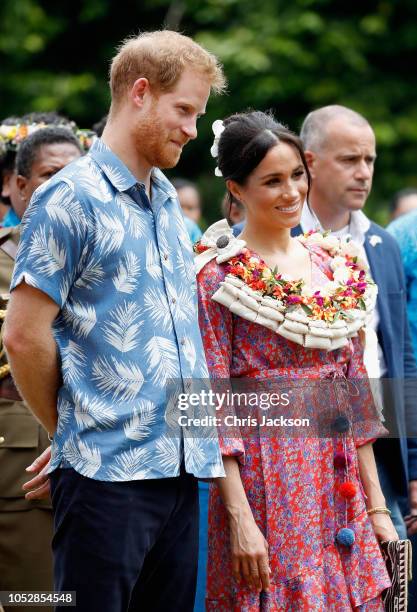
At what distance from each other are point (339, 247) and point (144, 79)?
44.3 inches

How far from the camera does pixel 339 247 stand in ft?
13.6

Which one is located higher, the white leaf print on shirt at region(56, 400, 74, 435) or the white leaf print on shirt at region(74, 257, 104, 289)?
the white leaf print on shirt at region(74, 257, 104, 289)

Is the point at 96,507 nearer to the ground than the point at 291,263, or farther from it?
nearer to the ground

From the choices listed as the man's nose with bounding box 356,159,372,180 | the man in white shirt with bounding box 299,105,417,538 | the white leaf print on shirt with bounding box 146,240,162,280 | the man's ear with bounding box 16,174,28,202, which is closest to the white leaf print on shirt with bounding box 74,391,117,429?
the white leaf print on shirt with bounding box 146,240,162,280

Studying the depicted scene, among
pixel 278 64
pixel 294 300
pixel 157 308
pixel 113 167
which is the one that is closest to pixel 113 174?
pixel 113 167

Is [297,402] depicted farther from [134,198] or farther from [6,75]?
[6,75]

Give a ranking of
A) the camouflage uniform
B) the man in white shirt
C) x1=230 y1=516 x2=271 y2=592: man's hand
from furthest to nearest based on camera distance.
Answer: the man in white shirt, the camouflage uniform, x1=230 y1=516 x2=271 y2=592: man's hand

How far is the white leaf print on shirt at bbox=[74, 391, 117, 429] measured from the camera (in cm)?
314

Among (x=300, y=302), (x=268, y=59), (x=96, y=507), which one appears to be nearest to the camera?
(x=96, y=507)

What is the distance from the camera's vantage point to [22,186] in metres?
4.83

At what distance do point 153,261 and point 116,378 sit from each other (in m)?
0.35

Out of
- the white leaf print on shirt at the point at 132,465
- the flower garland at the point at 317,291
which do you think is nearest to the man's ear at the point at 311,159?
the flower garland at the point at 317,291

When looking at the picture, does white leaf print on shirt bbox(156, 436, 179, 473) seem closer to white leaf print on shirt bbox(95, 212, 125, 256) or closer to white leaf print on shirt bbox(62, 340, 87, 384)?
white leaf print on shirt bbox(62, 340, 87, 384)

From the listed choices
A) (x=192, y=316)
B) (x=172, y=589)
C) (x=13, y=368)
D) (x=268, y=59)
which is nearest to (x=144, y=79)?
(x=192, y=316)
